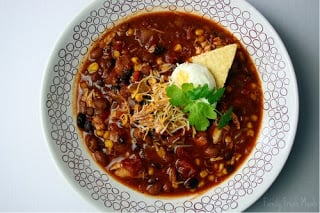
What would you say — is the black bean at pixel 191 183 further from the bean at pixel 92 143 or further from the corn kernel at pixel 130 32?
the corn kernel at pixel 130 32

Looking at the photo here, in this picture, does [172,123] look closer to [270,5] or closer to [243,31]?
[243,31]

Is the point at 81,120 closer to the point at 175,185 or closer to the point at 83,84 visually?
the point at 83,84

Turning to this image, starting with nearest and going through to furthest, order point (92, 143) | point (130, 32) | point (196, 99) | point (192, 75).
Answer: point (196, 99), point (192, 75), point (92, 143), point (130, 32)

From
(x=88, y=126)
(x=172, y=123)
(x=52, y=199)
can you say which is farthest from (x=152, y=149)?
(x=52, y=199)

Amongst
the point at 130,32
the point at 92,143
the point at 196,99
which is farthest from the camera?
the point at 130,32

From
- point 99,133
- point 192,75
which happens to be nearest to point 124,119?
point 99,133

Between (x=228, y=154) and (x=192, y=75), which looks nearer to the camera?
(x=192, y=75)

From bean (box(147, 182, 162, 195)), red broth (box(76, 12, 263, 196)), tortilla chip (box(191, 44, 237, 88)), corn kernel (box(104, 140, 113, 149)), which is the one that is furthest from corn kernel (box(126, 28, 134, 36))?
bean (box(147, 182, 162, 195))
